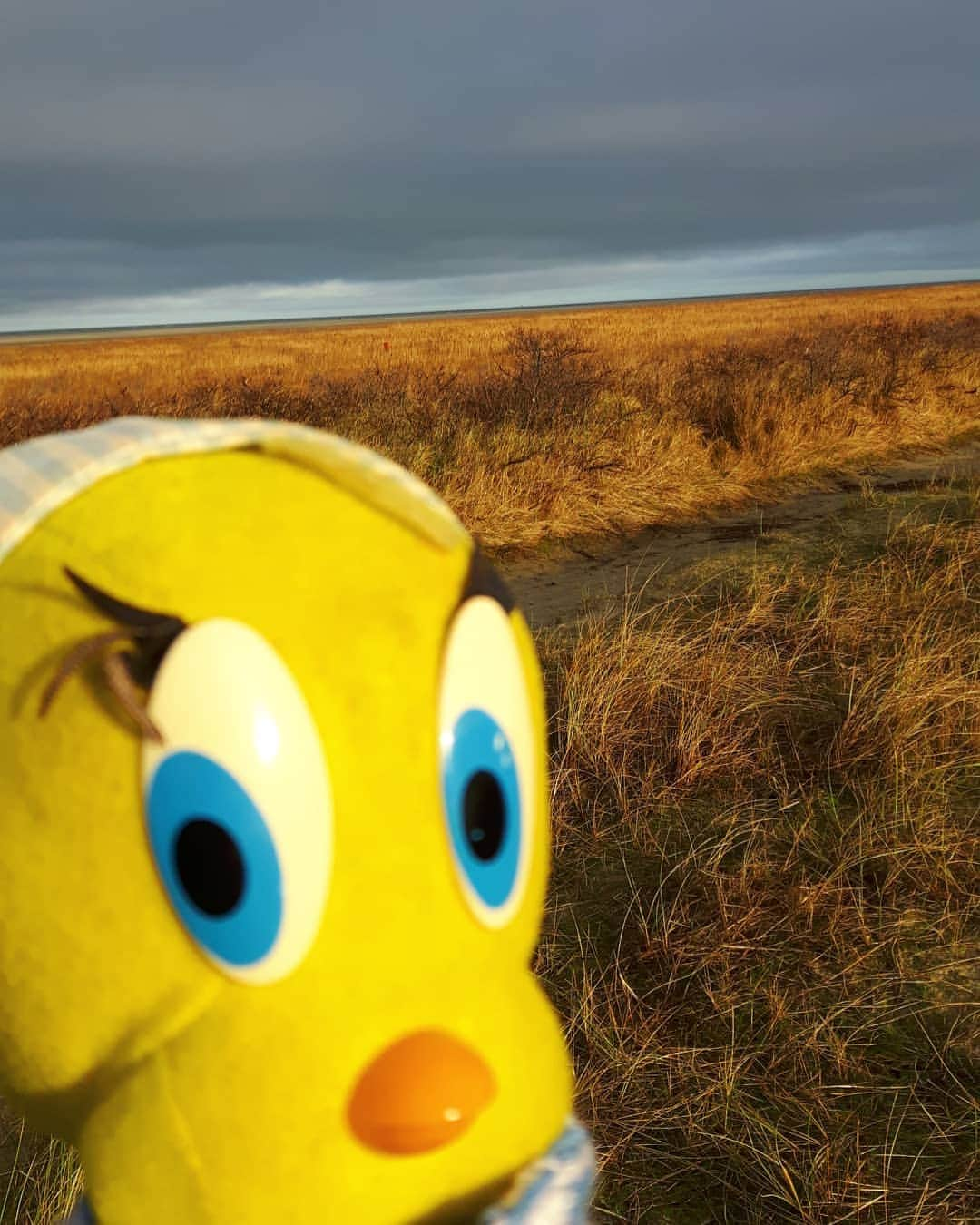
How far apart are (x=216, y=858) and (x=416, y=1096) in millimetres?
239

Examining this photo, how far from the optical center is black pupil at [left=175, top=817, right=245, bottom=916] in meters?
0.71

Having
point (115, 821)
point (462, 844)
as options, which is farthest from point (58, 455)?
point (462, 844)

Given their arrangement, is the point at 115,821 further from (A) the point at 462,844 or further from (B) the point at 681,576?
(B) the point at 681,576

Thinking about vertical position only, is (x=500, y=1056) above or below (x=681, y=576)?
above

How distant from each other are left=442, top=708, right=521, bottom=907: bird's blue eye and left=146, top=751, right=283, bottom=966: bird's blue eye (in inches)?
6.8

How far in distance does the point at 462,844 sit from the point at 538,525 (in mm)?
5857

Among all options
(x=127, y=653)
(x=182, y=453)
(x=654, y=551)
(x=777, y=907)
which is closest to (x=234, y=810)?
(x=127, y=653)

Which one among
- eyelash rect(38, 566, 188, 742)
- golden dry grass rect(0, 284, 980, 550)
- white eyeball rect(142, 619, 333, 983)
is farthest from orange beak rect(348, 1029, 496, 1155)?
golden dry grass rect(0, 284, 980, 550)

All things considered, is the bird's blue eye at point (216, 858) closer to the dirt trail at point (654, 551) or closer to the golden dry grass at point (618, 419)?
the dirt trail at point (654, 551)

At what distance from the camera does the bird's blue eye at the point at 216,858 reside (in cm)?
71

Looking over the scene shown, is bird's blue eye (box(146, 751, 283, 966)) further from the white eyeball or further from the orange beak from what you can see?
the orange beak

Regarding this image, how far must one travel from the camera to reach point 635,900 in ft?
7.82

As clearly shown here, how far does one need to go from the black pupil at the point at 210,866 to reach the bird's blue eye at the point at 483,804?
0.63ft

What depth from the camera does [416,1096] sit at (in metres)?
0.70
